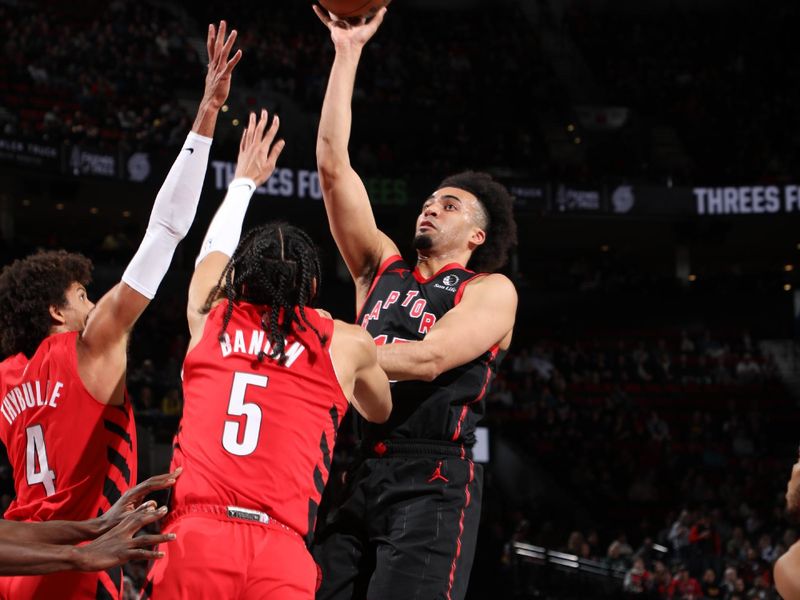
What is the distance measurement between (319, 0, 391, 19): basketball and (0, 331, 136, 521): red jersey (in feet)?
6.09

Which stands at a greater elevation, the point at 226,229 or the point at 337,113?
the point at 337,113

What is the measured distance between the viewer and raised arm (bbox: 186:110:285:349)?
3680mm

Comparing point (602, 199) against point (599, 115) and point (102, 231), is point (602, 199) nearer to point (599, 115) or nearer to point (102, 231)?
point (599, 115)

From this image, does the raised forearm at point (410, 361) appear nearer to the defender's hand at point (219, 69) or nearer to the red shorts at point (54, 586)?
the defender's hand at point (219, 69)

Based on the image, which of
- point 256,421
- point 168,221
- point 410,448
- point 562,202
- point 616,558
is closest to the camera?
point 256,421

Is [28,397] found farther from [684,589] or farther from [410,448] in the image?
[684,589]

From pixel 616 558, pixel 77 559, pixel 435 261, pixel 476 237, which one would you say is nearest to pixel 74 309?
pixel 77 559

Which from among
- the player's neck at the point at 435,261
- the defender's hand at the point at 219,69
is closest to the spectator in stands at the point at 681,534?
the player's neck at the point at 435,261

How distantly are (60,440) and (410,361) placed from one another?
1312 millimetres

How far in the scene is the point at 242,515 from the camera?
329 centimetres

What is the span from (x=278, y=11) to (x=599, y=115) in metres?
9.72

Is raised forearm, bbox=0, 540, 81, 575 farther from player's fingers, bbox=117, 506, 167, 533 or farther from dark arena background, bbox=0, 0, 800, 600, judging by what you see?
dark arena background, bbox=0, 0, 800, 600

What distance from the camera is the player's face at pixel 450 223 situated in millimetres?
4988

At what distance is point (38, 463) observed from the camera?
3.89 metres
